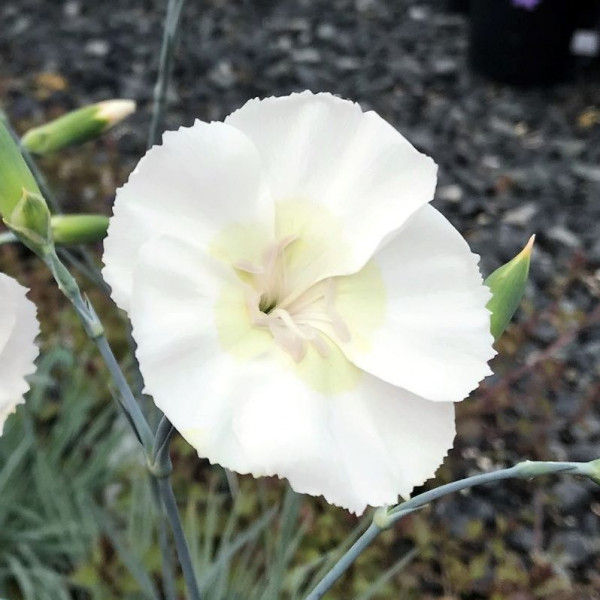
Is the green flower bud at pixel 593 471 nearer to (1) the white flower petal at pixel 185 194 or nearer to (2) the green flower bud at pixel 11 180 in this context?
(1) the white flower petal at pixel 185 194

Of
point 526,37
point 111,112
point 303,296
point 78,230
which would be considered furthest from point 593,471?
point 526,37

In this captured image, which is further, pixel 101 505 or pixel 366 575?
pixel 101 505

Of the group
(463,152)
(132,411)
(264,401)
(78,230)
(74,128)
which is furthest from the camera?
(463,152)

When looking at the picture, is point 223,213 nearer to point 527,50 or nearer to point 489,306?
point 489,306

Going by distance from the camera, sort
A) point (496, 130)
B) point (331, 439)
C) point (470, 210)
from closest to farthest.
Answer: point (331, 439) < point (470, 210) < point (496, 130)

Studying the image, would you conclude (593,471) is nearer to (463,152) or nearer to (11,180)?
(11,180)

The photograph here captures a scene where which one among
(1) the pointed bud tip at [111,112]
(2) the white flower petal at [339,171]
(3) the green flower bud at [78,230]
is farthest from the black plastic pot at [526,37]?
(2) the white flower petal at [339,171]

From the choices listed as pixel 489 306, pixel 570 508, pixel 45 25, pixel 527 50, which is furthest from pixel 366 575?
pixel 45 25
